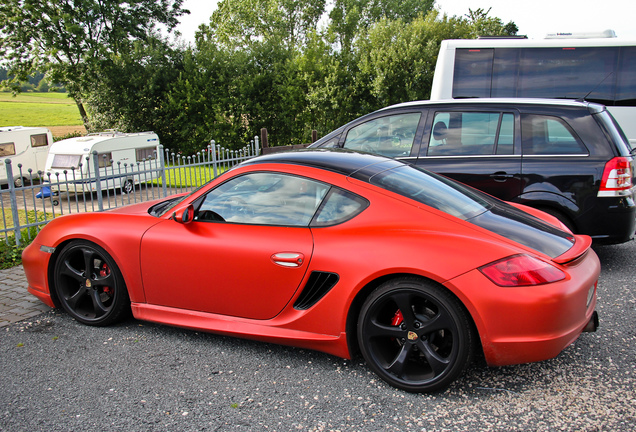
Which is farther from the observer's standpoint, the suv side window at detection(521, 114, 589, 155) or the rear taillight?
the suv side window at detection(521, 114, 589, 155)

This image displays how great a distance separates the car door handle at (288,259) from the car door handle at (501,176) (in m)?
3.02

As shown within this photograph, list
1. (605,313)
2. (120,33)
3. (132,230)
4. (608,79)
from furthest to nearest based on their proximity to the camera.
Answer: (120,33) → (608,79) → (605,313) → (132,230)

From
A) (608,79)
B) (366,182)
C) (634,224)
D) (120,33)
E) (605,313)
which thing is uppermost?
(120,33)

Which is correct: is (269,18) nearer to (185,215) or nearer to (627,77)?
(627,77)

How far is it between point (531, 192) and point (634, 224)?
1.02m

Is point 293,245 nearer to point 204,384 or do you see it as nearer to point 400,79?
point 204,384

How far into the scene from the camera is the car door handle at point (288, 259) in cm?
317

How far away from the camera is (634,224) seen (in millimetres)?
5094

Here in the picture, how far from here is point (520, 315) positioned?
2.71 m

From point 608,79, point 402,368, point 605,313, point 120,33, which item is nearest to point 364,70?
point 608,79

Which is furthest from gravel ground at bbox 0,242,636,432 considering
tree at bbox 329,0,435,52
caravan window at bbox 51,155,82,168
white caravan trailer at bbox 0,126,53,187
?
tree at bbox 329,0,435,52

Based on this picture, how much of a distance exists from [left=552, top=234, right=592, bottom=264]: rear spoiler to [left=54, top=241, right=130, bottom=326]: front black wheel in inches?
117

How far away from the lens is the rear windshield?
305 centimetres

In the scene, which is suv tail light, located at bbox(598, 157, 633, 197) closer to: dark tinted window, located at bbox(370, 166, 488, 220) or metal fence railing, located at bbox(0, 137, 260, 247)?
dark tinted window, located at bbox(370, 166, 488, 220)
